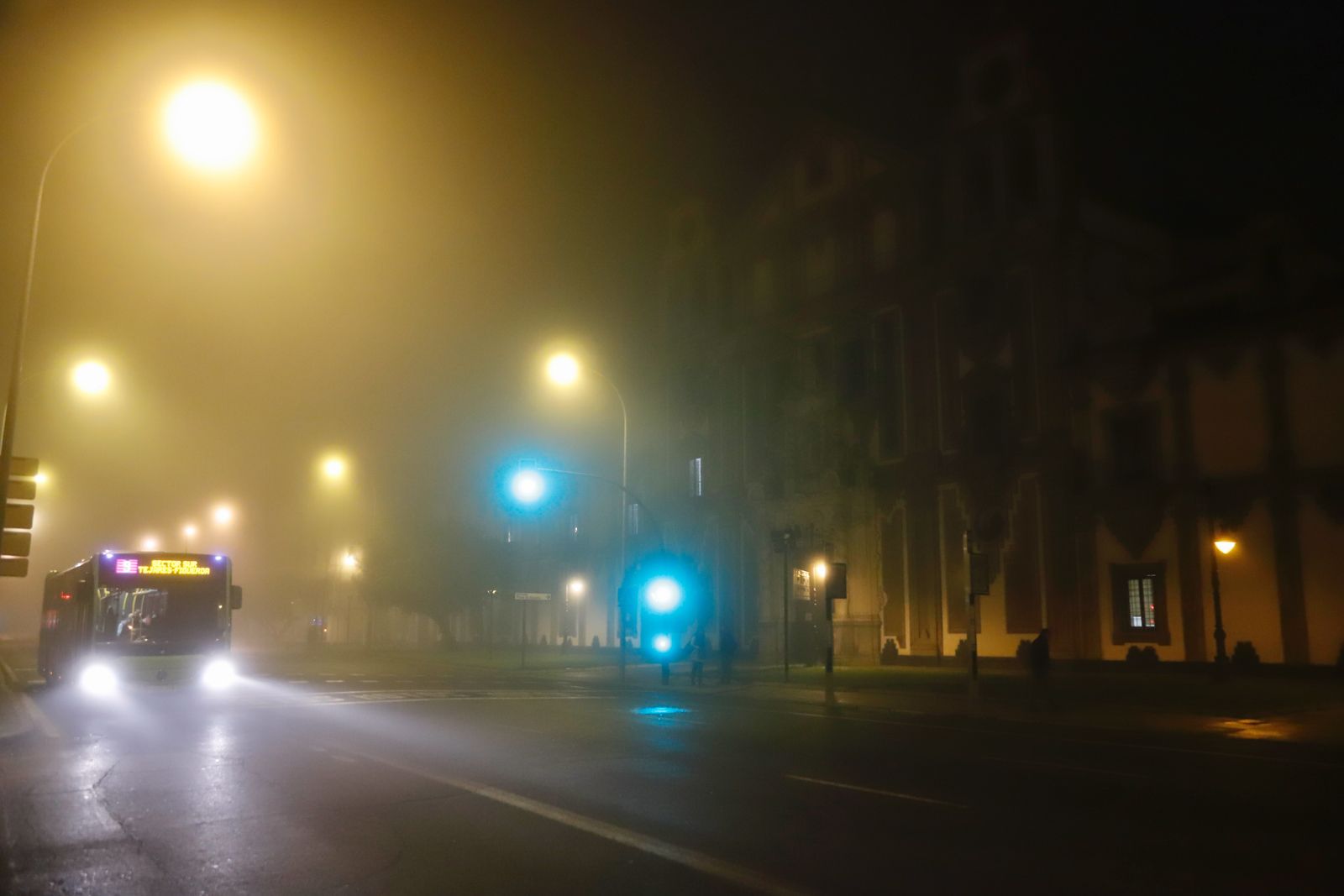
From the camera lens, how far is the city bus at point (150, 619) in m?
22.8

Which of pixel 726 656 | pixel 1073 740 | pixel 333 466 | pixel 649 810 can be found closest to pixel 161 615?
pixel 726 656

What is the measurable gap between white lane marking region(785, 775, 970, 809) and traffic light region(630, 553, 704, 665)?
58.5 ft

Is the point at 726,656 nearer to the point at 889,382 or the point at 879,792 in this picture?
the point at 889,382

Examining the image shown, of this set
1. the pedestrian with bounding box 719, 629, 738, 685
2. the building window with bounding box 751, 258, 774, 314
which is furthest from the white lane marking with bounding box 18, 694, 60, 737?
the building window with bounding box 751, 258, 774, 314

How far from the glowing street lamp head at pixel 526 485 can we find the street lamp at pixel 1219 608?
54.8 feet

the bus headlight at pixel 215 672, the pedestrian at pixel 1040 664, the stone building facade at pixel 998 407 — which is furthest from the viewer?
the stone building facade at pixel 998 407

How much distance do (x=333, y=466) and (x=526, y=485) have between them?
87.9ft

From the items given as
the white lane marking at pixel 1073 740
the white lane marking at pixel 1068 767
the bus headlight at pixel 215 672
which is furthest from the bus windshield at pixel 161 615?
the white lane marking at pixel 1068 767

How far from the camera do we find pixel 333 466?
49219 millimetres

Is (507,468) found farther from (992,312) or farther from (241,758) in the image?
(992,312)

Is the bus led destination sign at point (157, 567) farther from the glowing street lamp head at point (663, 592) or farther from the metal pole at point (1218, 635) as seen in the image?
the metal pole at point (1218, 635)

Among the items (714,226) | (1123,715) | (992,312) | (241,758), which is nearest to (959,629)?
(992,312)

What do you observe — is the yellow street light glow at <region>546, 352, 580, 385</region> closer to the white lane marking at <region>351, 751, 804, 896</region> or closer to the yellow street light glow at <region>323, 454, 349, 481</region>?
the white lane marking at <region>351, 751, 804, 896</region>

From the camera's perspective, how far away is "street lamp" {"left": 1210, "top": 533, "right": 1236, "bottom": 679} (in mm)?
24656
